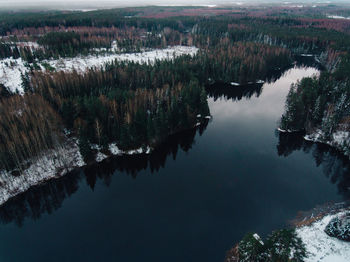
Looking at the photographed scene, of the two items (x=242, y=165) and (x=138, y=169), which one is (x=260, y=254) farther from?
(x=138, y=169)

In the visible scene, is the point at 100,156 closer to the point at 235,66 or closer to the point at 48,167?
the point at 48,167

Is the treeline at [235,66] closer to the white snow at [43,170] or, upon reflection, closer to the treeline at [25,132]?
the white snow at [43,170]

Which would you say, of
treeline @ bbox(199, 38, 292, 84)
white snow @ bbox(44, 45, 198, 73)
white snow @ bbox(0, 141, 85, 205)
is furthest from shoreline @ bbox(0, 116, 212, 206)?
treeline @ bbox(199, 38, 292, 84)

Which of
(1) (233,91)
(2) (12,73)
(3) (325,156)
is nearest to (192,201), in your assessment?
(3) (325,156)

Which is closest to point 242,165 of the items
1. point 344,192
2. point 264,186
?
point 264,186

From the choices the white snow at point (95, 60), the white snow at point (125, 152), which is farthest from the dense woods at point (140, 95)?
the white snow at point (95, 60)

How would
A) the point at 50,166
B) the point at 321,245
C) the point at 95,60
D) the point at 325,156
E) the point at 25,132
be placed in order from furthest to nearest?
the point at 95,60 → the point at 325,156 → the point at 50,166 → the point at 25,132 → the point at 321,245
